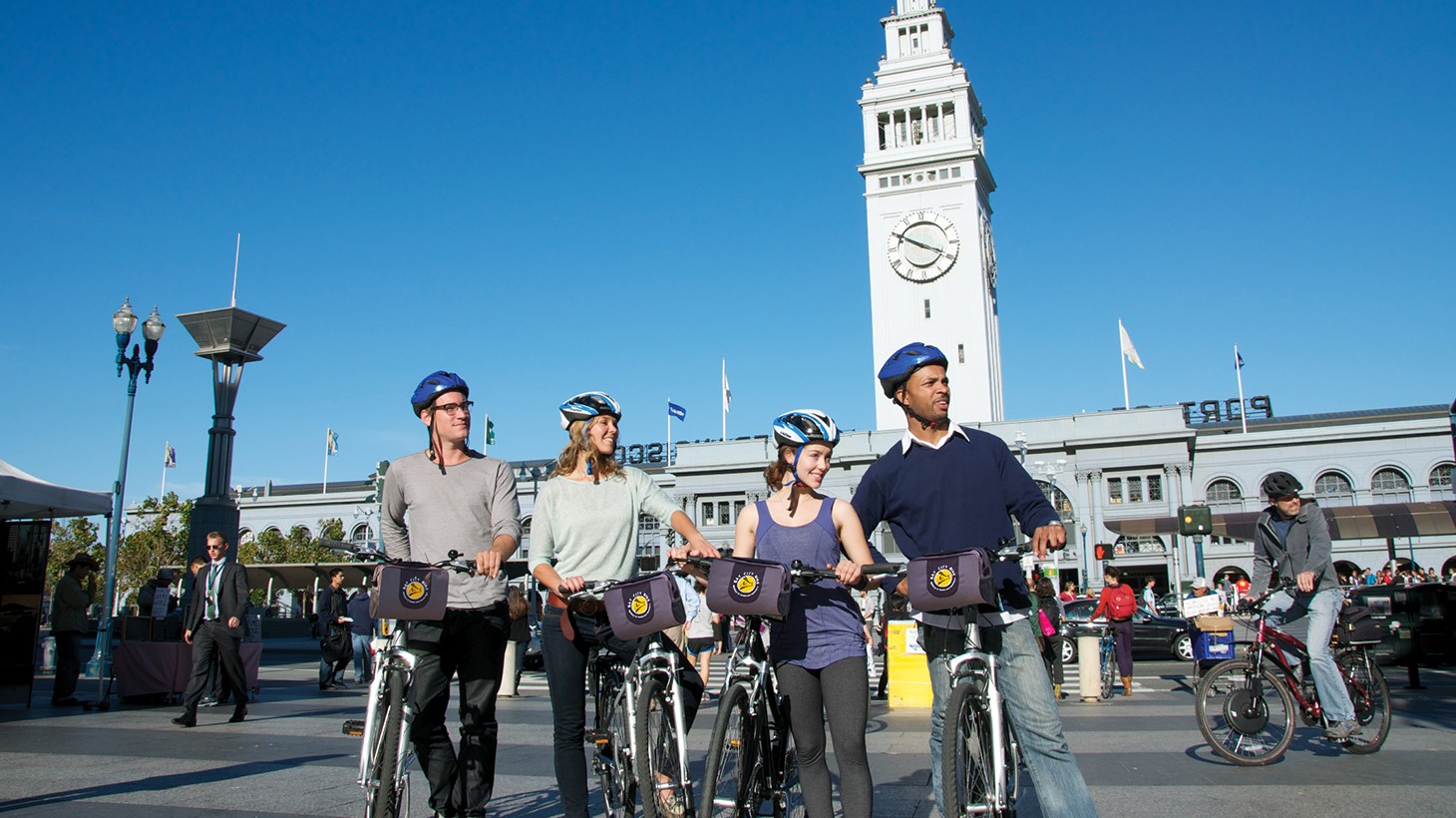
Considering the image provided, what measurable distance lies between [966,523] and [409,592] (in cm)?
249

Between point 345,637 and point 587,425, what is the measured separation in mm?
13131

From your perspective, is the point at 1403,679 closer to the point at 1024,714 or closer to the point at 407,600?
the point at 1024,714

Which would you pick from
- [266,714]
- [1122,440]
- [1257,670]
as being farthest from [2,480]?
[1122,440]

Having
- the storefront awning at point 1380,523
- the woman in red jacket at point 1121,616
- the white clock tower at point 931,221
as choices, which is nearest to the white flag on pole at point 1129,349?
the white clock tower at point 931,221

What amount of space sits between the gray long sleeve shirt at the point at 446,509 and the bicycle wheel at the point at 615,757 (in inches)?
31.0

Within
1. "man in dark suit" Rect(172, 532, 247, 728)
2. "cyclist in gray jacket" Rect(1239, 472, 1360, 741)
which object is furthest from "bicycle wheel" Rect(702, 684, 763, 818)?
"man in dark suit" Rect(172, 532, 247, 728)

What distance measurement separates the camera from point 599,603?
203 inches

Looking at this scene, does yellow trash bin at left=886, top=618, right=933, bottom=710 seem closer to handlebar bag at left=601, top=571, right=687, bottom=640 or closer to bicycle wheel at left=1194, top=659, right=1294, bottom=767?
→ bicycle wheel at left=1194, top=659, right=1294, bottom=767

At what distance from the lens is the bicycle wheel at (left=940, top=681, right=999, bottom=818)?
4.18 meters

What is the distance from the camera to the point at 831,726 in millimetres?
4648

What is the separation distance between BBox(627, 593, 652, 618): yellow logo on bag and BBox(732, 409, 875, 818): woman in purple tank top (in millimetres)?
504

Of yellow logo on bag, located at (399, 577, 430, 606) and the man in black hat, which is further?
the man in black hat

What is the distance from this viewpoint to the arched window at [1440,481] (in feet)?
200

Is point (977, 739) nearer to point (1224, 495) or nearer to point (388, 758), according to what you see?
point (388, 758)
